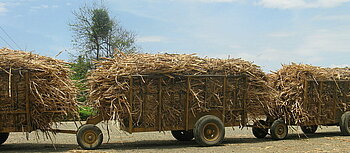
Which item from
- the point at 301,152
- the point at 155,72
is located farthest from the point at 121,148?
the point at 301,152

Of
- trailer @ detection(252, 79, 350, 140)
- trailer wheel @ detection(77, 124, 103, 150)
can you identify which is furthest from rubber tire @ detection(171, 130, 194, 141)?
trailer wheel @ detection(77, 124, 103, 150)

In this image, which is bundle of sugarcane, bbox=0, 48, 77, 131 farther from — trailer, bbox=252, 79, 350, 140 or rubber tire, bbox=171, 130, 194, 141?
trailer, bbox=252, 79, 350, 140

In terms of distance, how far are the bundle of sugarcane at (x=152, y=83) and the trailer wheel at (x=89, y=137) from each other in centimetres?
54

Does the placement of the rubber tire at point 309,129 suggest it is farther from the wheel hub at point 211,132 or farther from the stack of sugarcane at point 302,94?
the wheel hub at point 211,132

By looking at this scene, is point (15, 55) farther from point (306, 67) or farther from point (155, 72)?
point (306, 67)

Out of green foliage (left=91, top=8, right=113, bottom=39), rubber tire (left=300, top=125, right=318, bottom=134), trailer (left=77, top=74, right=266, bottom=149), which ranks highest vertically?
green foliage (left=91, top=8, right=113, bottom=39)

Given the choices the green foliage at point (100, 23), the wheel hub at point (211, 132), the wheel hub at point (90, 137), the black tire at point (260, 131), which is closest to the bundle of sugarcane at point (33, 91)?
the wheel hub at point (90, 137)

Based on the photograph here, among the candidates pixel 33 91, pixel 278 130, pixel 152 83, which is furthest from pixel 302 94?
pixel 33 91

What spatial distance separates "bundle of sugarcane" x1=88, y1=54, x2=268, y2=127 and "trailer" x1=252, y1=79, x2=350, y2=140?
6.53 feet

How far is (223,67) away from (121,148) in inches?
144

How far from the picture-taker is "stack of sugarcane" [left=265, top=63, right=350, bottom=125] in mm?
12641

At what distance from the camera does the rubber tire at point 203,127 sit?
10766 millimetres

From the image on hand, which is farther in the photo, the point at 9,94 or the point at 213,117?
the point at 213,117

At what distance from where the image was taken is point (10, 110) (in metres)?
9.63
